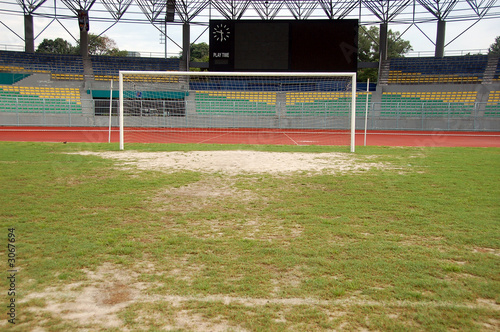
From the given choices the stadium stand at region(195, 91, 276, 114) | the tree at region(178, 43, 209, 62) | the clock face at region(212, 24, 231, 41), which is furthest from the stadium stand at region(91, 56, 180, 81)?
the tree at region(178, 43, 209, 62)

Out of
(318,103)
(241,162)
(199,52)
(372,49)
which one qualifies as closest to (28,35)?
(318,103)

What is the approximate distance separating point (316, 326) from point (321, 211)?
283cm

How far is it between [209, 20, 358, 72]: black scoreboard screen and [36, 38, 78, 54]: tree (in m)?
45.9

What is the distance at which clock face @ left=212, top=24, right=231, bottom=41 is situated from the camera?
83.3 feet

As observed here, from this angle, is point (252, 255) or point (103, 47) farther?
point (103, 47)

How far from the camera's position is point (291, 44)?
994 inches

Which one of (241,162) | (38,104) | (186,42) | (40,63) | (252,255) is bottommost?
(252,255)

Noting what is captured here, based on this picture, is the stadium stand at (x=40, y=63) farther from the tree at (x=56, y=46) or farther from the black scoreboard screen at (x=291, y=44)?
the tree at (x=56, y=46)

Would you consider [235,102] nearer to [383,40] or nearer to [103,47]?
[383,40]

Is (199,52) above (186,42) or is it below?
above

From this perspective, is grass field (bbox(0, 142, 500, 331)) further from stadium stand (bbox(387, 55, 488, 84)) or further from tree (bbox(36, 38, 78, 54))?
tree (bbox(36, 38, 78, 54))

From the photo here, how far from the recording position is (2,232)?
4.16 m

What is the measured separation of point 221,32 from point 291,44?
495 centimetres

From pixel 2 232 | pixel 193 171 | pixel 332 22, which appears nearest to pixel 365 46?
pixel 332 22
